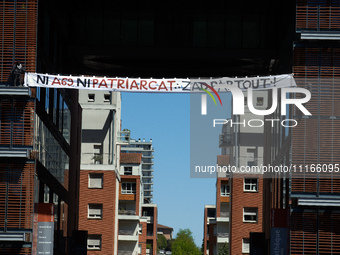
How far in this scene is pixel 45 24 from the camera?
4341cm

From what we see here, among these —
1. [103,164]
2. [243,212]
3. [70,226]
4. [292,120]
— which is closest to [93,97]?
[103,164]

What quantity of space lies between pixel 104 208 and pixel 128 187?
966 inches

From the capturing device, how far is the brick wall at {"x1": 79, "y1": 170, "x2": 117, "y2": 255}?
89000 mm

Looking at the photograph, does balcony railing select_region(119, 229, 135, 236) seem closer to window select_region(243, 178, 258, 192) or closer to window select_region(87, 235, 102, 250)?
window select_region(87, 235, 102, 250)

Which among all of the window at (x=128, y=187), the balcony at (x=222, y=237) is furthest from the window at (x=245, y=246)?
the window at (x=128, y=187)

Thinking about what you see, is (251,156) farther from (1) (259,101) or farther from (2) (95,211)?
(2) (95,211)

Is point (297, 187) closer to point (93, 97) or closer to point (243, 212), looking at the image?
point (243, 212)

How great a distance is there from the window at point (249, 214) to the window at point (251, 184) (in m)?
2.10

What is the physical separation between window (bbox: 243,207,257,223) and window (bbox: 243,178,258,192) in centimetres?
210

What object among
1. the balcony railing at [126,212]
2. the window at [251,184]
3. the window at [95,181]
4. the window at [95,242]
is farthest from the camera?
the balcony railing at [126,212]

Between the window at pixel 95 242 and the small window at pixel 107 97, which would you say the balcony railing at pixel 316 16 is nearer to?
the window at pixel 95 242

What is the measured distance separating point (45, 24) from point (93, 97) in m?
52.4

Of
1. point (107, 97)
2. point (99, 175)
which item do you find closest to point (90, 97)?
point (107, 97)

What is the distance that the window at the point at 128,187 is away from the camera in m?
113
